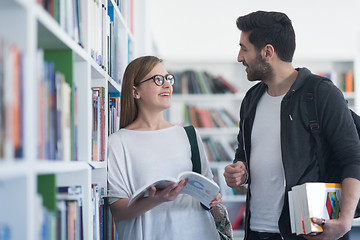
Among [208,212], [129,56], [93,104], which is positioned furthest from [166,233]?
[129,56]

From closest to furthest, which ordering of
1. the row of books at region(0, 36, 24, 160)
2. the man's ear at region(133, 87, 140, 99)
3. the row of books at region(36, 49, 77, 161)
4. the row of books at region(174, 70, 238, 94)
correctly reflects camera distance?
the row of books at region(0, 36, 24, 160), the row of books at region(36, 49, 77, 161), the man's ear at region(133, 87, 140, 99), the row of books at region(174, 70, 238, 94)

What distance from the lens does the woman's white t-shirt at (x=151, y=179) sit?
1896 millimetres

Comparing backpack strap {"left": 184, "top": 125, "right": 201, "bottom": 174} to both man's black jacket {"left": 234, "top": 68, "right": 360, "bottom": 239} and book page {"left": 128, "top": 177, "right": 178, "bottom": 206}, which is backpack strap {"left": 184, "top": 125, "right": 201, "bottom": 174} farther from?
man's black jacket {"left": 234, "top": 68, "right": 360, "bottom": 239}

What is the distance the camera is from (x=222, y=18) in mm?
5395

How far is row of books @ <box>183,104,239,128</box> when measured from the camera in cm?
495

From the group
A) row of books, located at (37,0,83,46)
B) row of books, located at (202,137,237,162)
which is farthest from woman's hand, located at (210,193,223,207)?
row of books, located at (202,137,237,162)

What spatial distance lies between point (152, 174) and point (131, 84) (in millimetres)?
432

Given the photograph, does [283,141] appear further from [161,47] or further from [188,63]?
[161,47]

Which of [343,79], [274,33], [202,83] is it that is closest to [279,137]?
[274,33]

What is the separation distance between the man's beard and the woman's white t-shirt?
45 cm

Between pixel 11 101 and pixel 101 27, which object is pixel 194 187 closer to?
pixel 101 27

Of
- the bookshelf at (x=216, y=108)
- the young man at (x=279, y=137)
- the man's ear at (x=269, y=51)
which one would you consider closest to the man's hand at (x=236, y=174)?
the young man at (x=279, y=137)

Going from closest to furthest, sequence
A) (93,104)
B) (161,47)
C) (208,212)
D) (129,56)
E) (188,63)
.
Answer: (93,104), (208,212), (129,56), (188,63), (161,47)

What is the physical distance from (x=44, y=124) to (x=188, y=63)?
4.10 meters
